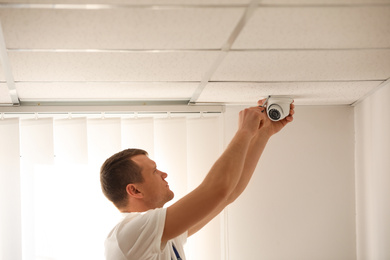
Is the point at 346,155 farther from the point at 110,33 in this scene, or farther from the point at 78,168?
the point at 110,33

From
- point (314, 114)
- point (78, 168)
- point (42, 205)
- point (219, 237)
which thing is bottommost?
point (219, 237)

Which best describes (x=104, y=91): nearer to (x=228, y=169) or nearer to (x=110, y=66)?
(x=110, y=66)

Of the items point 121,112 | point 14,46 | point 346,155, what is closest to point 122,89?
point 121,112

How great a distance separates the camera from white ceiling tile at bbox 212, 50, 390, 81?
2.37m

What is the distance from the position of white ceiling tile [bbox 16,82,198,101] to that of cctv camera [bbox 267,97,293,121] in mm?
389

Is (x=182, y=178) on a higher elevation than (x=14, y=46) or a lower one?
lower

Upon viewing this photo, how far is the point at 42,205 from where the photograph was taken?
335cm

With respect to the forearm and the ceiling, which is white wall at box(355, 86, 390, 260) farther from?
the forearm

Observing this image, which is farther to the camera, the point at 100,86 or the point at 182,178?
the point at 182,178

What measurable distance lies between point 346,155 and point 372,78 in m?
0.87

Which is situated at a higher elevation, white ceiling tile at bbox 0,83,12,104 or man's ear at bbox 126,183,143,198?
white ceiling tile at bbox 0,83,12,104

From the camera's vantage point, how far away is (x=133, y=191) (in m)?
2.30

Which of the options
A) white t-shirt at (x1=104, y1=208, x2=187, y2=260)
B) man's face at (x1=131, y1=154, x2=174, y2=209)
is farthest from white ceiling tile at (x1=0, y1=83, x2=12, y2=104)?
white t-shirt at (x1=104, y1=208, x2=187, y2=260)

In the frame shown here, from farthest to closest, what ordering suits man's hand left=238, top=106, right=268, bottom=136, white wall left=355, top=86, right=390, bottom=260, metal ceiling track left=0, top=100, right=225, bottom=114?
metal ceiling track left=0, top=100, right=225, bottom=114 → white wall left=355, top=86, right=390, bottom=260 → man's hand left=238, top=106, right=268, bottom=136
